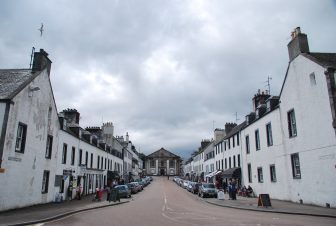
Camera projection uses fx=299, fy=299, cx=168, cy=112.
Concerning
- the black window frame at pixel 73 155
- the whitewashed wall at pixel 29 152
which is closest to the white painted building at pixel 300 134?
the black window frame at pixel 73 155

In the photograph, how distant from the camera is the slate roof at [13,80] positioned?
736 inches

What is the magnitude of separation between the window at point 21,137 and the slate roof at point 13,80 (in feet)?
7.23

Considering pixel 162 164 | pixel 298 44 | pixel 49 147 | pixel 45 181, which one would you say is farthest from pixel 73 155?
pixel 162 164

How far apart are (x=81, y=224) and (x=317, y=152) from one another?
1531 centimetres

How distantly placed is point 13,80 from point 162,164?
112590mm

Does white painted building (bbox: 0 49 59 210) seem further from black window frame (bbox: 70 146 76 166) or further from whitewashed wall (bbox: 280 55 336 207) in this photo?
whitewashed wall (bbox: 280 55 336 207)

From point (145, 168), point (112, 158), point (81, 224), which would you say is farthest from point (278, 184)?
point (145, 168)

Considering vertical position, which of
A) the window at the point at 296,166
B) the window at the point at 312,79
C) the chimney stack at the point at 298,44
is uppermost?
the chimney stack at the point at 298,44

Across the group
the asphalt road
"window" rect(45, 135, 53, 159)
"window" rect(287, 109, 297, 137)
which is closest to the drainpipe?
the asphalt road

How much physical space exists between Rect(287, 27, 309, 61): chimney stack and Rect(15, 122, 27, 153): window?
2043 centimetres

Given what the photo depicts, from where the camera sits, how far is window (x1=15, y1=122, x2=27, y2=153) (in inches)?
765

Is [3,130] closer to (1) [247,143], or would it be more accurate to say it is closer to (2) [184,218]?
(2) [184,218]

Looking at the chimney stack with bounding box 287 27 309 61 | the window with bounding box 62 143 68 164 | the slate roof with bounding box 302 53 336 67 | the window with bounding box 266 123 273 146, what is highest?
the chimney stack with bounding box 287 27 309 61

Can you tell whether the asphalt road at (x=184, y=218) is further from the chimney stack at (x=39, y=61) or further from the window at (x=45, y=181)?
the chimney stack at (x=39, y=61)
